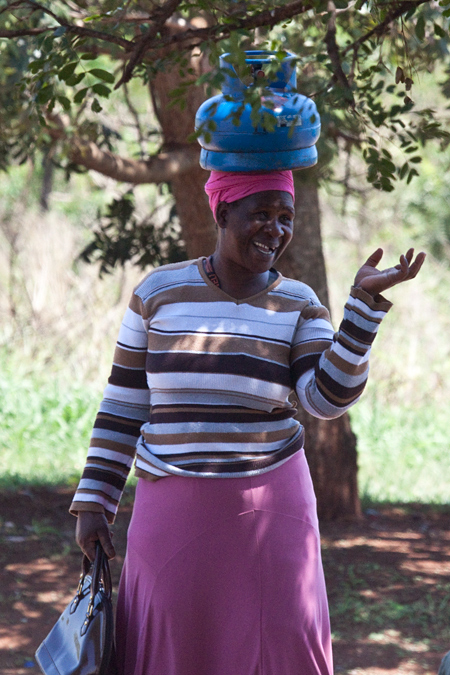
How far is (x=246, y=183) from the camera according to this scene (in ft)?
6.36

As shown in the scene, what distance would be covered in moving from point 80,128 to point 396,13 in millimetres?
2371

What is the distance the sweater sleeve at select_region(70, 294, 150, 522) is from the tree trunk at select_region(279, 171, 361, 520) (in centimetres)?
275

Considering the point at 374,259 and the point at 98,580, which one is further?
the point at 98,580

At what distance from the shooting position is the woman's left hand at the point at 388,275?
174 centimetres

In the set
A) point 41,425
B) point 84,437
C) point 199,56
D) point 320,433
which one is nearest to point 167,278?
point 199,56

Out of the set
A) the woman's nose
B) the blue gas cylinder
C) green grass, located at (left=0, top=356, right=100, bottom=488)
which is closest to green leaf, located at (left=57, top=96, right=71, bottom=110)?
the blue gas cylinder

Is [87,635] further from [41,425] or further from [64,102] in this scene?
[41,425]

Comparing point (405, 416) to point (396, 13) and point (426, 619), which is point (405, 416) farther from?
point (396, 13)

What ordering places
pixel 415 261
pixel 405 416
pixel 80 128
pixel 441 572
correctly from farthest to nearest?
pixel 405 416 → pixel 441 572 → pixel 80 128 → pixel 415 261

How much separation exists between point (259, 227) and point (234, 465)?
0.54 m

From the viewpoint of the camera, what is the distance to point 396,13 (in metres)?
2.29

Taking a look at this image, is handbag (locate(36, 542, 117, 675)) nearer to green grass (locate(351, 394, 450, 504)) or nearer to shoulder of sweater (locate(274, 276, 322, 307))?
shoulder of sweater (locate(274, 276, 322, 307))

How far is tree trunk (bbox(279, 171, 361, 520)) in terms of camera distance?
A: 4.95 m

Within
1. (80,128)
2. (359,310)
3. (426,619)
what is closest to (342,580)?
(426,619)
